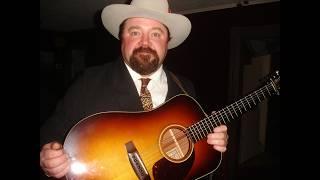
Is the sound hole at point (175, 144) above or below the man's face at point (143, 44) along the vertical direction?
below

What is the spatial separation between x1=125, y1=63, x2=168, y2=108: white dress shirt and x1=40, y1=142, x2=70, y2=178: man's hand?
65 centimetres

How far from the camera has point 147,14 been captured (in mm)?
1777

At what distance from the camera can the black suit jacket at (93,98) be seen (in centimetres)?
167

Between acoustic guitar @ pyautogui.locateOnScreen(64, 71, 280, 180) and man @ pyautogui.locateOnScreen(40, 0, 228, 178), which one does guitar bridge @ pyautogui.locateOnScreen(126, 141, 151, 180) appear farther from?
man @ pyautogui.locateOnScreen(40, 0, 228, 178)

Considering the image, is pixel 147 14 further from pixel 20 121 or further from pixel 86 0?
pixel 86 0

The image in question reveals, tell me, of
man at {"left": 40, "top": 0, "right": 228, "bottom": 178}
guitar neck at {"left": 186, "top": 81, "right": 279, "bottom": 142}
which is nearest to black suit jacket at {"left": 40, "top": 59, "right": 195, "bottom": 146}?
man at {"left": 40, "top": 0, "right": 228, "bottom": 178}

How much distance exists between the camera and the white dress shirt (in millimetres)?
1858

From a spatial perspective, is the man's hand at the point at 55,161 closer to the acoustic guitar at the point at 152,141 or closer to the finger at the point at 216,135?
the acoustic guitar at the point at 152,141

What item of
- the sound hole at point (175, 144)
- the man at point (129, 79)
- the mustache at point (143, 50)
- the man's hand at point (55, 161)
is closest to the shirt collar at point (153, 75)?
the man at point (129, 79)

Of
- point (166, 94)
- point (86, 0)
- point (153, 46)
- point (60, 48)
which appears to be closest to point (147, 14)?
point (153, 46)

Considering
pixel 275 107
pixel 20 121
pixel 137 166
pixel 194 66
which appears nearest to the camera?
pixel 20 121

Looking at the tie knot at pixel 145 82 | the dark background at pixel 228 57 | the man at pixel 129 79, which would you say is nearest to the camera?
the man at pixel 129 79

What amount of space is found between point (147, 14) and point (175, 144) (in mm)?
796

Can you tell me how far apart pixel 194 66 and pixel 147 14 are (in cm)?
255
